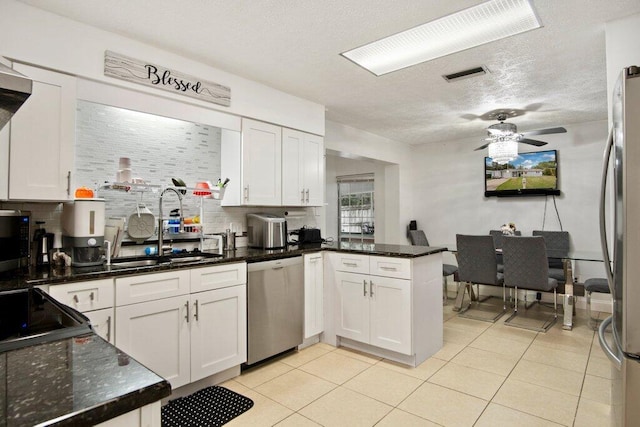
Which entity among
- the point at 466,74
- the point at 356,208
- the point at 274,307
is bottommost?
the point at 274,307

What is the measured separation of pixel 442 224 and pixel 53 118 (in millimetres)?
5434

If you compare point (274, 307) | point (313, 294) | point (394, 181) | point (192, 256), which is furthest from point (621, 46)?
point (394, 181)

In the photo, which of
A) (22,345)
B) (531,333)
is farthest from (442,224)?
(22,345)

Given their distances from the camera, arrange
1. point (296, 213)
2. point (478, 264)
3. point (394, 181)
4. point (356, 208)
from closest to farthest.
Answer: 1. point (296, 213)
2. point (478, 264)
3. point (394, 181)
4. point (356, 208)

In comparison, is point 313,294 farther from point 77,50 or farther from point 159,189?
point 77,50

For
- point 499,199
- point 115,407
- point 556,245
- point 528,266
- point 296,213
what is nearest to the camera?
point 115,407

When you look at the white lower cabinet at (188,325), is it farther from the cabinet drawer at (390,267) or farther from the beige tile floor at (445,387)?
the cabinet drawer at (390,267)

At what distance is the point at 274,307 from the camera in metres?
2.95

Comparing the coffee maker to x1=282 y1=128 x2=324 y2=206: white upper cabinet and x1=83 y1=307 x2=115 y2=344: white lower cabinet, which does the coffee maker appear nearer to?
A: x1=83 y1=307 x2=115 y2=344: white lower cabinet

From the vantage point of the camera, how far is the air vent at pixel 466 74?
9.87ft

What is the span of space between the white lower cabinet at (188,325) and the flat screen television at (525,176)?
4358 mm

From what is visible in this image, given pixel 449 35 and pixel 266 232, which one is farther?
pixel 266 232

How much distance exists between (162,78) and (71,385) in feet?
8.01

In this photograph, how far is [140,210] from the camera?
2.78 meters
